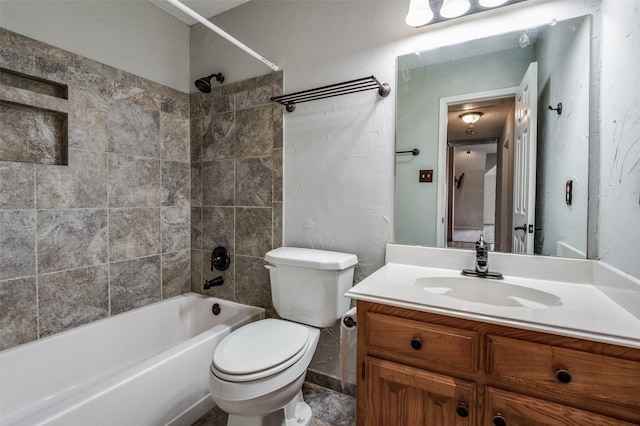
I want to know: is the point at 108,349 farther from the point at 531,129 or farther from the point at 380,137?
the point at 531,129

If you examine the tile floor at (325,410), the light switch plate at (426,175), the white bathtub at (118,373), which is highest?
the light switch plate at (426,175)

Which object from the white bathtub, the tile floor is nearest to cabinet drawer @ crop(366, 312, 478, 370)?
the tile floor

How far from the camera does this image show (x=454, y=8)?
49.0 inches

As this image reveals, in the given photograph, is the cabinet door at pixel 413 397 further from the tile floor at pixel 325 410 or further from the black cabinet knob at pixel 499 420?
the tile floor at pixel 325 410

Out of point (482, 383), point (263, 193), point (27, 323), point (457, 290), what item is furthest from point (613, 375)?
point (27, 323)

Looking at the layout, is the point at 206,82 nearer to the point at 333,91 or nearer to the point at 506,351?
the point at 333,91

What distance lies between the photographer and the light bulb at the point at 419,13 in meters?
1.27

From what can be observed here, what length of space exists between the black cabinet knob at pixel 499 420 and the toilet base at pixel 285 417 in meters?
0.85

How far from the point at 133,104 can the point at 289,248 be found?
1378mm

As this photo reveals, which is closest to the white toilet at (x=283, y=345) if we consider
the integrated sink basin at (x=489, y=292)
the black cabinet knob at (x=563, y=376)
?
the integrated sink basin at (x=489, y=292)

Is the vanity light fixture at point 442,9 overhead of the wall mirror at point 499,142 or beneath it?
overhead

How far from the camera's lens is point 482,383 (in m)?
0.87

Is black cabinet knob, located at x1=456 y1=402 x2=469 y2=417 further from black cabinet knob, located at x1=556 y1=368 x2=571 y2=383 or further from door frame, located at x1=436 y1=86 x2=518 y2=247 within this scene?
door frame, located at x1=436 y1=86 x2=518 y2=247

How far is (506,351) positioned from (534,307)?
35 centimetres
